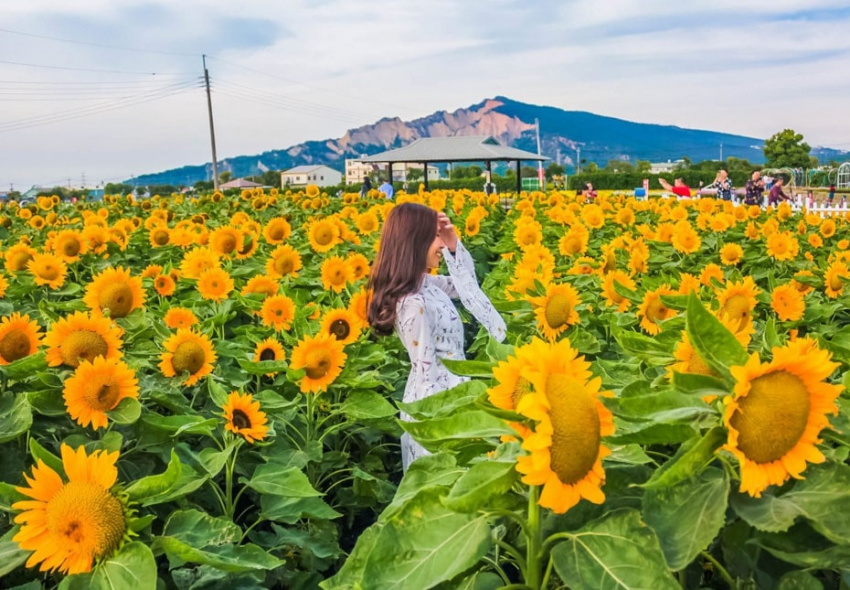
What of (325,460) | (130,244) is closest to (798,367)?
(325,460)

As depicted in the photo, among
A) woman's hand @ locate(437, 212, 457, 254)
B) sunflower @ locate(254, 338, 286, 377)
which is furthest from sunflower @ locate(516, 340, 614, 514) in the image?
woman's hand @ locate(437, 212, 457, 254)

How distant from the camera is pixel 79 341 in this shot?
2.15 m

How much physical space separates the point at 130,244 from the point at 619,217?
4430 millimetres

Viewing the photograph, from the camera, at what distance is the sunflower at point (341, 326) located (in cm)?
317

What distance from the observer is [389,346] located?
408 centimetres

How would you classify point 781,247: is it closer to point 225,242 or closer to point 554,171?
point 225,242

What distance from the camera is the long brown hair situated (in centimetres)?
352

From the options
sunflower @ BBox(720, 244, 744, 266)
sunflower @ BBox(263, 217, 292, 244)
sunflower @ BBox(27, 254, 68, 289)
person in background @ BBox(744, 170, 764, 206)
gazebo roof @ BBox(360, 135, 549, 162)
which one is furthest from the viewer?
gazebo roof @ BBox(360, 135, 549, 162)

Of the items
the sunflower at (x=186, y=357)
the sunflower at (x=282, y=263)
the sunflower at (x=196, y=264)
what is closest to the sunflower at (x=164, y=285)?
the sunflower at (x=196, y=264)

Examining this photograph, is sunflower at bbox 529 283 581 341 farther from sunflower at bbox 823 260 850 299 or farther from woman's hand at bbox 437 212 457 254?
sunflower at bbox 823 260 850 299

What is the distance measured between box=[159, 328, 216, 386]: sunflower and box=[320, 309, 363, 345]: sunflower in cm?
68

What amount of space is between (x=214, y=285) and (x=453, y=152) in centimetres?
2378

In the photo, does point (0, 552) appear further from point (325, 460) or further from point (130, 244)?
point (130, 244)

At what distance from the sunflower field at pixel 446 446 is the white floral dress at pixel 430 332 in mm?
144
